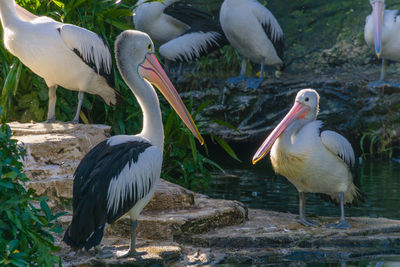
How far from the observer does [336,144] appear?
204 inches

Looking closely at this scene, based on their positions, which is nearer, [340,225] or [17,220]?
[17,220]

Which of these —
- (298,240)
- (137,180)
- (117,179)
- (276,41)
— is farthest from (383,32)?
(117,179)

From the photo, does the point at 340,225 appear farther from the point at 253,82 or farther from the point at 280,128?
the point at 253,82

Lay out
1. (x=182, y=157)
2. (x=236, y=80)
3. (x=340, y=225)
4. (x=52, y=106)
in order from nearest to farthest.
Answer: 1. (x=340, y=225)
2. (x=52, y=106)
3. (x=182, y=157)
4. (x=236, y=80)

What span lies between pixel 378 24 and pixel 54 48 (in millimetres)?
5200

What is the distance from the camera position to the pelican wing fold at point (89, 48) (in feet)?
19.8

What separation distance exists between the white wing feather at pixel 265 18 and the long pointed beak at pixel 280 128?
4152 millimetres

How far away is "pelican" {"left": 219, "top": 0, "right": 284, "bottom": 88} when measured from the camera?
30.9ft

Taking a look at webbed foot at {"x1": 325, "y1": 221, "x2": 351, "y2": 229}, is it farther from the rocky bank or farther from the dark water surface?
the dark water surface

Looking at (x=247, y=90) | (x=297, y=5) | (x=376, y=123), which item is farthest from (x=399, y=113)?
(x=297, y=5)

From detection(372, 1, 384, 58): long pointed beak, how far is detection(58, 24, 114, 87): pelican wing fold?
176 inches

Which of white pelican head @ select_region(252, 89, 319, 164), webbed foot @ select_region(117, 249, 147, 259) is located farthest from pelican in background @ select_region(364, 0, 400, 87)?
webbed foot @ select_region(117, 249, 147, 259)

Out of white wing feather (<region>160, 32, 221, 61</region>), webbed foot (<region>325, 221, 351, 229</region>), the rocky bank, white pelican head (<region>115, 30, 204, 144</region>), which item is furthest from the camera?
white wing feather (<region>160, 32, 221, 61</region>)

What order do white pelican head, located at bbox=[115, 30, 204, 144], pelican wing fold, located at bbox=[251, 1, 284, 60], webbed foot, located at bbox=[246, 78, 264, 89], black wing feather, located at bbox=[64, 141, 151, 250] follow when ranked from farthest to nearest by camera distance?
webbed foot, located at bbox=[246, 78, 264, 89]
pelican wing fold, located at bbox=[251, 1, 284, 60]
white pelican head, located at bbox=[115, 30, 204, 144]
black wing feather, located at bbox=[64, 141, 151, 250]
